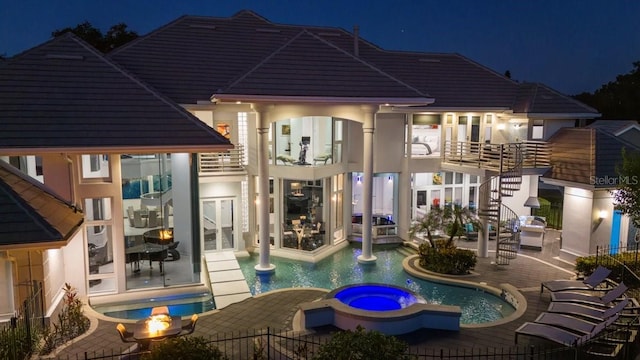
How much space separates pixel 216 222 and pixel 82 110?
6.73 metres

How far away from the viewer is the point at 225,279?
15500 millimetres

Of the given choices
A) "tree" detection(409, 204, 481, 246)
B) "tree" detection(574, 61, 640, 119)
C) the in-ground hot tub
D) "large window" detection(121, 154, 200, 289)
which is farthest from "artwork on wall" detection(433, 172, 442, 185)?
"tree" detection(574, 61, 640, 119)

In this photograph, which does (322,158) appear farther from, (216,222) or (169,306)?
(169,306)

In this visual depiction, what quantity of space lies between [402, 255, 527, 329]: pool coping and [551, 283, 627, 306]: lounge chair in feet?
3.10

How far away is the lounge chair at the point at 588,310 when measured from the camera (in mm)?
11016

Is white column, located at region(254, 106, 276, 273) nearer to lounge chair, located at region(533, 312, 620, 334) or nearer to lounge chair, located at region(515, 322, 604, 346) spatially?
lounge chair, located at region(515, 322, 604, 346)

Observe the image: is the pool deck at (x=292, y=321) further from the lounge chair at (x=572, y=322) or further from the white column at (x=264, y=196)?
the white column at (x=264, y=196)

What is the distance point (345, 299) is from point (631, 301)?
7226mm

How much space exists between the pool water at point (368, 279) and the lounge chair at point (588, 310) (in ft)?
5.94

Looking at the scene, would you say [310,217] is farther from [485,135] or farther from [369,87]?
[485,135]

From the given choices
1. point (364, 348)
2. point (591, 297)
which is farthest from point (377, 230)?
point (364, 348)

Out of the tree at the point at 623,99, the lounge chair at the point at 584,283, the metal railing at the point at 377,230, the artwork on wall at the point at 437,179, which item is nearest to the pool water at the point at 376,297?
the lounge chair at the point at 584,283

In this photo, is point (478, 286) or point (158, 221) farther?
point (478, 286)

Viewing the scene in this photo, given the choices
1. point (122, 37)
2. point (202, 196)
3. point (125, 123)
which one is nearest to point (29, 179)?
point (125, 123)
